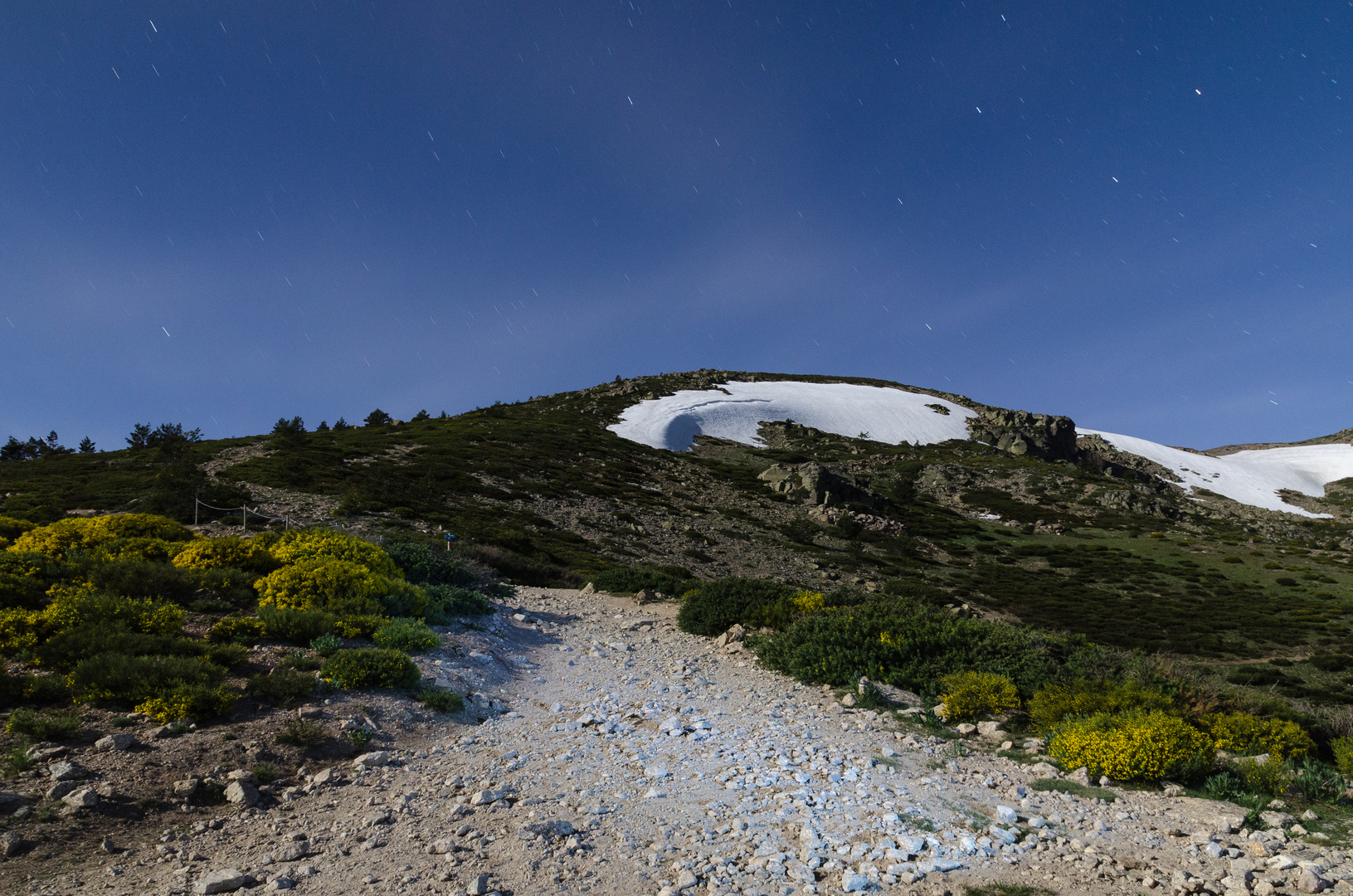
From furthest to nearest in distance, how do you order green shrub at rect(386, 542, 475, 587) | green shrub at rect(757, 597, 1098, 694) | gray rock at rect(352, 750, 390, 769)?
green shrub at rect(386, 542, 475, 587) < green shrub at rect(757, 597, 1098, 694) < gray rock at rect(352, 750, 390, 769)

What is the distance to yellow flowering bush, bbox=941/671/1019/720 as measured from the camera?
9.53 m

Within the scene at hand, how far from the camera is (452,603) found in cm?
1376

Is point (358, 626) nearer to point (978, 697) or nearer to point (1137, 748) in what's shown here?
point (978, 697)

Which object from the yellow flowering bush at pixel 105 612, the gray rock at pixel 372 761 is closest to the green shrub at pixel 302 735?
the gray rock at pixel 372 761

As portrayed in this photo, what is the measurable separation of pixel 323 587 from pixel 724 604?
8870 millimetres

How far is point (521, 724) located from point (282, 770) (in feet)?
9.71

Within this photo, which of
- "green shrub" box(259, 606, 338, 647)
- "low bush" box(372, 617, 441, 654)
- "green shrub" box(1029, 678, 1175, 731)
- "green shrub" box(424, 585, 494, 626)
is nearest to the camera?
"green shrub" box(1029, 678, 1175, 731)

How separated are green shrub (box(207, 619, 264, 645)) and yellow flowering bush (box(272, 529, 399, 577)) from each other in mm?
2893

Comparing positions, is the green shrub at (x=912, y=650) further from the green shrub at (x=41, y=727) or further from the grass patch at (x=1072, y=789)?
the green shrub at (x=41, y=727)

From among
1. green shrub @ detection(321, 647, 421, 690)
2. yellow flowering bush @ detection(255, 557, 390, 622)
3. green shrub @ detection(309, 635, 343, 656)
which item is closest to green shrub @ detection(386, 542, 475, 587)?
yellow flowering bush @ detection(255, 557, 390, 622)

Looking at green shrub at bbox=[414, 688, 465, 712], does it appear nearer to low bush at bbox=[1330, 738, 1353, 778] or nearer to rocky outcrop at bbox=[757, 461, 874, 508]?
low bush at bbox=[1330, 738, 1353, 778]

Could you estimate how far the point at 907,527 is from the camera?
170 ft

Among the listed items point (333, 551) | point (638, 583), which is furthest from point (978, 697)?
point (333, 551)

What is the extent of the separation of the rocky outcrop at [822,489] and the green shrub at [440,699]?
48.3 metres
